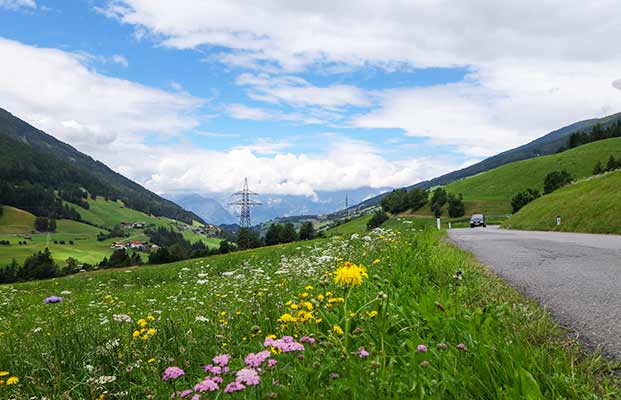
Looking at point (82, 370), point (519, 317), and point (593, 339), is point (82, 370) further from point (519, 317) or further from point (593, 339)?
point (593, 339)

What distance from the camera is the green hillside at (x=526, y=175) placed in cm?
11812

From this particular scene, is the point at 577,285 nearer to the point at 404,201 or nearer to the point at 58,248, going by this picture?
the point at 404,201

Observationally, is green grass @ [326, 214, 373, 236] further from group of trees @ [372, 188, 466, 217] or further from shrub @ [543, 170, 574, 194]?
shrub @ [543, 170, 574, 194]

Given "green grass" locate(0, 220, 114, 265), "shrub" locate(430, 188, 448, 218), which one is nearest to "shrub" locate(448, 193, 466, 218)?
"shrub" locate(430, 188, 448, 218)

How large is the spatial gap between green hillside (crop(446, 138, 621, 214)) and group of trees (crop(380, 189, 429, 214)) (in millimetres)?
13961

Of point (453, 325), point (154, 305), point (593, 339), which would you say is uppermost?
point (453, 325)

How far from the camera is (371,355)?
308cm

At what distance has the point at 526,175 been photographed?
132 m

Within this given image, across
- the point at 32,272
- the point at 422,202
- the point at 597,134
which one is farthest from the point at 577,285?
the point at 597,134

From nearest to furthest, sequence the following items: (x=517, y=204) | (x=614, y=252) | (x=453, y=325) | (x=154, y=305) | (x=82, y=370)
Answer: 1. (x=453, y=325)
2. (x=82, y=370)
3. (x=154, y=305)
4. (x=614, y=252)
5. (x=517, y=204)

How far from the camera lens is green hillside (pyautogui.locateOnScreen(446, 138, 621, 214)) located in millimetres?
118125

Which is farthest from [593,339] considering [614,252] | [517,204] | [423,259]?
[517,204]

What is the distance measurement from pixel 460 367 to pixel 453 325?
777 mm

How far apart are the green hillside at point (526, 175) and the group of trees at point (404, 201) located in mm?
13961
